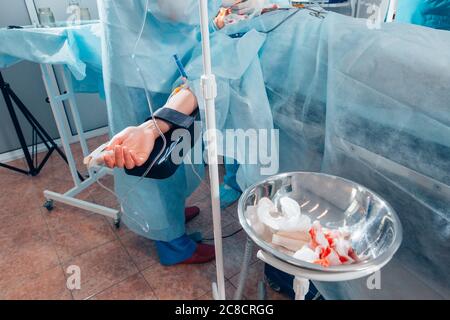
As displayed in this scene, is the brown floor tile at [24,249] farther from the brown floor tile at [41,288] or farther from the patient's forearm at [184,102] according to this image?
the patient's forearm at [184,102]

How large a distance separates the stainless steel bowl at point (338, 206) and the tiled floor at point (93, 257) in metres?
0.51

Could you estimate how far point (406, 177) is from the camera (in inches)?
24.3

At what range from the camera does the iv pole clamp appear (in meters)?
1.65

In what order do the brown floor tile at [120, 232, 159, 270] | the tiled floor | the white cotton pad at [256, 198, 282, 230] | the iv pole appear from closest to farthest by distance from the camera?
the iv pole < the white cotton pad at [256, 198, 282, 230] < the tiled floor < the brown floor tile at [120, 232, 159, 270]

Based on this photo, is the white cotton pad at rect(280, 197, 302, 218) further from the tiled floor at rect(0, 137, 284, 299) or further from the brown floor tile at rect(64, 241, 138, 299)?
the brown floor tile at rect(64, 241, 138, 299)

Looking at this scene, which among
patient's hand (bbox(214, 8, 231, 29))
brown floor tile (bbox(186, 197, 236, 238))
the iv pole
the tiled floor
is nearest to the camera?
the iv pole

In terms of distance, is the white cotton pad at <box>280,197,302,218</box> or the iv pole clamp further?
the iv pole clamp

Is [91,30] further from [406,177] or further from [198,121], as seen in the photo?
[406,177]

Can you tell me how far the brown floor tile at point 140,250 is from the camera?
125cm

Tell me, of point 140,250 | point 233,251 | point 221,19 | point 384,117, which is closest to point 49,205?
point 140,250

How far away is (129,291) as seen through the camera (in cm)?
112

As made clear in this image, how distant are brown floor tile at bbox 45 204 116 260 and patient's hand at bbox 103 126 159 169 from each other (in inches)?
35.7

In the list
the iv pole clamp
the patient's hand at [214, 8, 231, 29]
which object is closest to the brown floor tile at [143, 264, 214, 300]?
the patient's hand at [214, 8, 231, 29]
